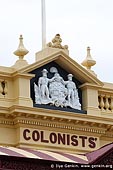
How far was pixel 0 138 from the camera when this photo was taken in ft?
79.7

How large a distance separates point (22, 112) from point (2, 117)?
630mm

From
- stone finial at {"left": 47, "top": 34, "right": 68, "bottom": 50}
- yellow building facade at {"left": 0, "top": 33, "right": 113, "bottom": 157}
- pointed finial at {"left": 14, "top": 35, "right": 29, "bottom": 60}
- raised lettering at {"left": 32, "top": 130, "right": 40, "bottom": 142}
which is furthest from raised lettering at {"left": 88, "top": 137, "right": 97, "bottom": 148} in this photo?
pointed finial at {"left": 14, "top": 35, "right": 29, "bottom": 60}

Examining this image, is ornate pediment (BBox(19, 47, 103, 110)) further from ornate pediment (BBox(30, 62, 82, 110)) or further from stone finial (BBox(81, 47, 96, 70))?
stone finial (BBox(81, 47, 96, 70))

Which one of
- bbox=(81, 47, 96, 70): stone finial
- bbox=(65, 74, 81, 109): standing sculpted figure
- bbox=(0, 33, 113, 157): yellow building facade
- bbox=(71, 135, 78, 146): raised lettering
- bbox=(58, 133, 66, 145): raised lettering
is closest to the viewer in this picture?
bbox=(0, 33, 113, 157): yellow building facade

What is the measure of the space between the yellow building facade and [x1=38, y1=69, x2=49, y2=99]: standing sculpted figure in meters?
0.16

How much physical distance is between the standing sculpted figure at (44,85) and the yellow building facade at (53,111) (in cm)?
16

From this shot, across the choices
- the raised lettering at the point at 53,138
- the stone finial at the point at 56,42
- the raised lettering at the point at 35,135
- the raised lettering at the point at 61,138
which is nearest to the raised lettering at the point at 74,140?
the raised lettering at the point at 61,138

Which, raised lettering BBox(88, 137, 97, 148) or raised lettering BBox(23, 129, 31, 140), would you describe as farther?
raised lettering BBox(88, 137, 97, 148)

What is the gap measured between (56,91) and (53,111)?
0.84 metres

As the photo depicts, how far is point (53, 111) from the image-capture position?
2491 cm

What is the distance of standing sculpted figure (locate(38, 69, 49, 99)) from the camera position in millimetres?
25109

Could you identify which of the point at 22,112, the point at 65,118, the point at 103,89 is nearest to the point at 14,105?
the point at 22,112

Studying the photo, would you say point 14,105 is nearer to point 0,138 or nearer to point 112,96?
point 0,138

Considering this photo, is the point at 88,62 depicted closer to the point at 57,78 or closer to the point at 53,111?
the point at 57,78
